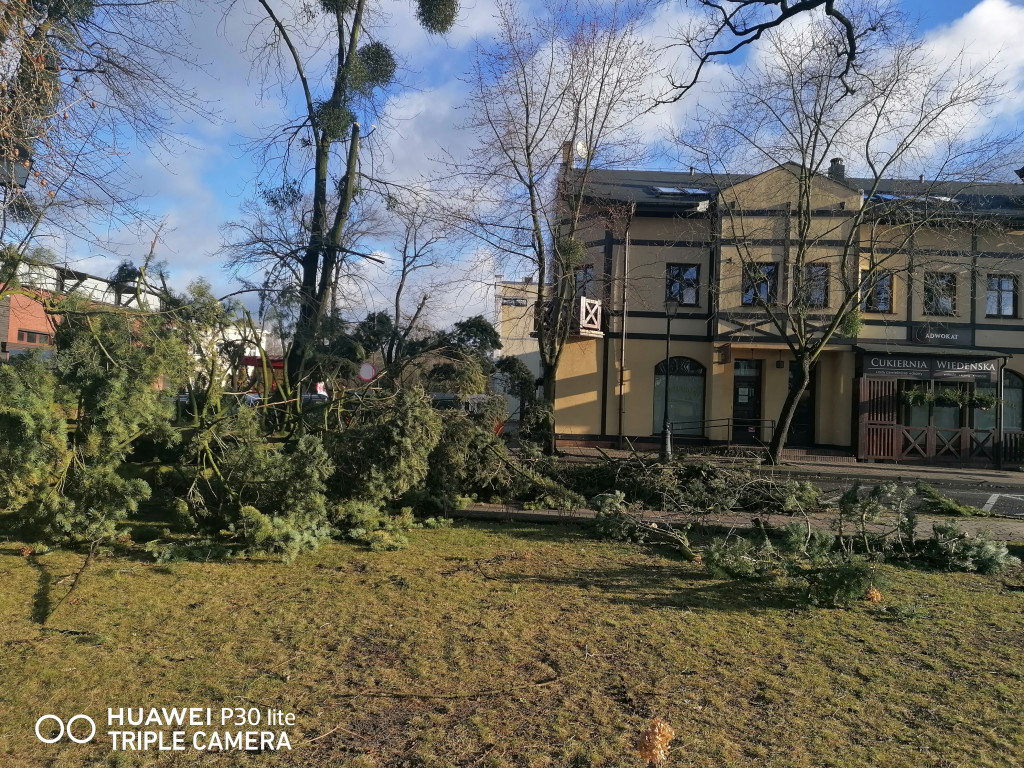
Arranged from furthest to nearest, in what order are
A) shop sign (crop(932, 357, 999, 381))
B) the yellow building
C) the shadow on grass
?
the yellow building → shop sign (crop(932, 357, 999, 381)) → the shadow on grass

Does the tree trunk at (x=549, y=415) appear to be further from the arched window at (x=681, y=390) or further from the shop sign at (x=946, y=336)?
the shop sign at (x=946, y=336)

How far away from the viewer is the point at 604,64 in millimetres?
16188

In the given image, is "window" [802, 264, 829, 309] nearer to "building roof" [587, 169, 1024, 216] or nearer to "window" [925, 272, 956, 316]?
"building roof" [587, 169, 1024, 216]

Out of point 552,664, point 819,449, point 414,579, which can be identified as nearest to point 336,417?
point 414,579

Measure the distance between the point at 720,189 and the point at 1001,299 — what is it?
10.1m

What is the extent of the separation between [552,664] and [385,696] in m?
1.12

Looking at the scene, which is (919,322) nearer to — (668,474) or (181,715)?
(668,474)

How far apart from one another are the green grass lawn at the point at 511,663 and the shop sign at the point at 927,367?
1588 cm

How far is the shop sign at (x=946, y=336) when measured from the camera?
2194cm

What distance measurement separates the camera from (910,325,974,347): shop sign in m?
21.9

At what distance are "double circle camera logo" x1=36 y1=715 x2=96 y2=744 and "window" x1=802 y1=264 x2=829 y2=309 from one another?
19177mm

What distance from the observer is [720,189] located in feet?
65.1

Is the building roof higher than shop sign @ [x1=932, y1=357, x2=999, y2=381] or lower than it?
higher

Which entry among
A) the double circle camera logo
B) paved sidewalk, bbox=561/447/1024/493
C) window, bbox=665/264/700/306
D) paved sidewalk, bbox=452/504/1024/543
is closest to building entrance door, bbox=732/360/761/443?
window, bbox=665/264/700/306
